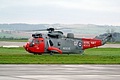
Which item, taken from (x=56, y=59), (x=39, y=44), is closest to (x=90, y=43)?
(x=39, y=44)

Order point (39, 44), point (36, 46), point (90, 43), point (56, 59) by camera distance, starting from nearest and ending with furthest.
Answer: point (56, 59) < point (36, 46) < point (39, 44) < point (90, 43)

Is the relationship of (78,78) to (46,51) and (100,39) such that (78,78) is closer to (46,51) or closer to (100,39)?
(46,51)

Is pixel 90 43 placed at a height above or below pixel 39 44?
below

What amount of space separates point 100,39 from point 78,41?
155 inches

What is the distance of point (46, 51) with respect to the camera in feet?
149

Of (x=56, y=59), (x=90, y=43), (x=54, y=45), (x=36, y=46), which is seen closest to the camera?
(x=56, y=59)

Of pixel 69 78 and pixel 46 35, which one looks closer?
pixel 69 78

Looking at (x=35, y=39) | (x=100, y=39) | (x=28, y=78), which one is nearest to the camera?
(x=28, y=78)

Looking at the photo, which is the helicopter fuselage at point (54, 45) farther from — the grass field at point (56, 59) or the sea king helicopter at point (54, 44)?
the grass field at point (56, 59)

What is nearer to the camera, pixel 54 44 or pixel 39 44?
pixel 39 44

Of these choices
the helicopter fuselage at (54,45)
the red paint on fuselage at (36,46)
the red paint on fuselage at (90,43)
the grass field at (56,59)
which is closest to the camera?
the grass field at (56,59)

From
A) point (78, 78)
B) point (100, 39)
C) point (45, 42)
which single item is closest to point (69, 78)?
point (78, 78)

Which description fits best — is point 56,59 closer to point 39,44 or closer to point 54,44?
point 39,44

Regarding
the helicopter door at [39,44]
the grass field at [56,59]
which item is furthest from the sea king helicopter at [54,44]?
the grass field at [56,59]
